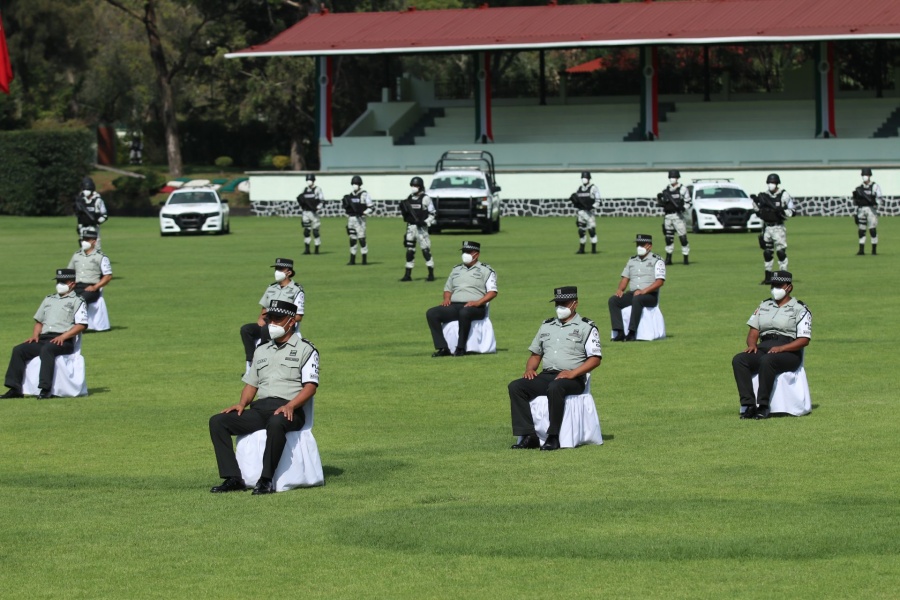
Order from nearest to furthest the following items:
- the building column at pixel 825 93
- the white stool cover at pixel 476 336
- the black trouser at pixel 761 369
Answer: the black trouser at pixel 761 369 < the white stool cover at pixel 476 336 < the building column at pixel 825 93

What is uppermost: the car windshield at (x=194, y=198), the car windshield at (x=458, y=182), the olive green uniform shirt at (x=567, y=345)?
the car windshield at (x=458, y=182)

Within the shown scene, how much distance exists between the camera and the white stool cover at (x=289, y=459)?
1385 centimetres

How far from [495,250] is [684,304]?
1431cm

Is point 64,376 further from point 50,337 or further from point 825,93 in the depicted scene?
point 825,93

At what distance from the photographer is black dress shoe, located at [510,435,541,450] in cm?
1602

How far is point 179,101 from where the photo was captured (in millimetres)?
99062

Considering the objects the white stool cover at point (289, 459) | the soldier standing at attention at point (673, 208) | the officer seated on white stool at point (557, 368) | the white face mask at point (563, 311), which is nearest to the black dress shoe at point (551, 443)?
the officer seated on white stool at point (557, 368)

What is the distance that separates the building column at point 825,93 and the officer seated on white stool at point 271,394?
164 feet

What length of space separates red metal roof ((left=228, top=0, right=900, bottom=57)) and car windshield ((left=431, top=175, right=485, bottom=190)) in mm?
13006

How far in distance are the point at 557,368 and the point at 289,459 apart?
10.8ft

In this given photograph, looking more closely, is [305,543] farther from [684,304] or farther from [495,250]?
[495,250]

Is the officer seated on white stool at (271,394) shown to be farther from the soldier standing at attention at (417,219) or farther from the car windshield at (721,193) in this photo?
the car windshield at (721,193)

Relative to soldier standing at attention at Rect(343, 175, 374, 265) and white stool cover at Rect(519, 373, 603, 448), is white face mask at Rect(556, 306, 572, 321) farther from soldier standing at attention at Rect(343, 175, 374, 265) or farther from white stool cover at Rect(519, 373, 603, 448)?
soldier standing at attention at Rect(343, 175, 374, 265)

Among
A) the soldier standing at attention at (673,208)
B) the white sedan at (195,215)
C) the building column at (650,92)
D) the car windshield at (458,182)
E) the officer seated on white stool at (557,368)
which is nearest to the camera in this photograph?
the officer seated on white stool at (557,368)
